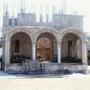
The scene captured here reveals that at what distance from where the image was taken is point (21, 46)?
108 ft

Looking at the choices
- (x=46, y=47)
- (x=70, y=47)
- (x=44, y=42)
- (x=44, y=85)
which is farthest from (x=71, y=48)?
(x=44, y=85)

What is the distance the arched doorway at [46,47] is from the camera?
3275 centimetres

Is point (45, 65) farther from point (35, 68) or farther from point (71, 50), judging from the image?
point (71, 50)

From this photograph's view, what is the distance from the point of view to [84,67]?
29.1m

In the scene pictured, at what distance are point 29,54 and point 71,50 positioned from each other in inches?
203

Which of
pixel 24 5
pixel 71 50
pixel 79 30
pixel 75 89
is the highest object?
pixel 24 5

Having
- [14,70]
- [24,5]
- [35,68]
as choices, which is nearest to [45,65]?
[35,68]

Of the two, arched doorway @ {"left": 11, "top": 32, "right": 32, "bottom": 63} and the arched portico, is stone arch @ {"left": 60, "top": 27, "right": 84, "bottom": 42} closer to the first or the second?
the arched portico

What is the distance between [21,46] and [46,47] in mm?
3524

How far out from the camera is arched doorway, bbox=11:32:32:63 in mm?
32281

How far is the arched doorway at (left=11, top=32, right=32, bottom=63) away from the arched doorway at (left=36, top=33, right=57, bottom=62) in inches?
58.7

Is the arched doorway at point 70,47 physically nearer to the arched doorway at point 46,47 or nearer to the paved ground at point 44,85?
the arched doorway at point 46,47

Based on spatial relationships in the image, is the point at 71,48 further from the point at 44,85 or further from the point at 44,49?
the point at 44,85

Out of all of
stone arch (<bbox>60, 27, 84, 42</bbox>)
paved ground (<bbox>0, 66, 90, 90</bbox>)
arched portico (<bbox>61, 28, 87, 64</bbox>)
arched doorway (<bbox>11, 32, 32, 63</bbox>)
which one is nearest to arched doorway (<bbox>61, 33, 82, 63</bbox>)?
arched portico (<bbox>61, 28, 87, 64</bbox>)
